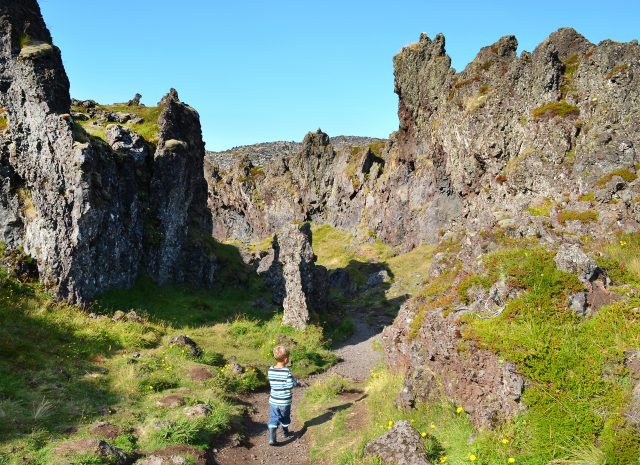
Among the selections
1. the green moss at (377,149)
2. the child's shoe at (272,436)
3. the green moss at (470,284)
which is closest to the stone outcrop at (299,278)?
the child's shoe at (272,436)

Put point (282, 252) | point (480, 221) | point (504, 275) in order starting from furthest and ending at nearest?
point (282, 252) < point (480, 221) < point (504, 275)

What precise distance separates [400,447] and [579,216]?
12.9 m

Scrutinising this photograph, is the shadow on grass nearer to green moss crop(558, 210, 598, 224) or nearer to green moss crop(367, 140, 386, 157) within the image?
green moss crop(558, 210, 598, 224)

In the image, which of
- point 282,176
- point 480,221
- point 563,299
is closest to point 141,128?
point 480,221

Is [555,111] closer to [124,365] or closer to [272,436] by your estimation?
[272,436]

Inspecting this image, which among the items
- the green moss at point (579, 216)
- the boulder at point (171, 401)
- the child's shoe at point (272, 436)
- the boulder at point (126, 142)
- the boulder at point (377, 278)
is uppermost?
the boulder at point (126, 142)

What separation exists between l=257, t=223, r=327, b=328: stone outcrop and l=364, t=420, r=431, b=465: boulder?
63.3 ft

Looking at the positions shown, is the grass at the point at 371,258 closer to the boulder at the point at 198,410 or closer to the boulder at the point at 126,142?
the boulder at the point at 126,142

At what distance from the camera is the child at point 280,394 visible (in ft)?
42.4

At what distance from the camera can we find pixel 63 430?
1242 cm

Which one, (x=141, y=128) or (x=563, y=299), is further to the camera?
(x=141, y=128)

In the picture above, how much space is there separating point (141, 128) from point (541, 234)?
3917cm

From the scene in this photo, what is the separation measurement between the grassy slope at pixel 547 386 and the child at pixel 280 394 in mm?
1390

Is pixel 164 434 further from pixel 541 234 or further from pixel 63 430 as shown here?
pixel 541 234
